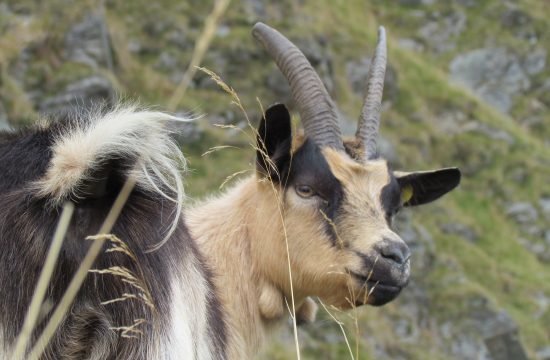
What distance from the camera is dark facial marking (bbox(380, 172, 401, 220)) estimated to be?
5727mm

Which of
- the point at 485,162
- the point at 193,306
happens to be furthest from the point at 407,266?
the point at 485,162

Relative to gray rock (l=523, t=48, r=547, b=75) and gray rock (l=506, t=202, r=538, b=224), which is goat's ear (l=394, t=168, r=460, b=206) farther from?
gray rock (l=523, t=48, r=547, b=75)

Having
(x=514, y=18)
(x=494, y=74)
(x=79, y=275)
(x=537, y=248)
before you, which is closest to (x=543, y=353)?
(x=537, y=248)

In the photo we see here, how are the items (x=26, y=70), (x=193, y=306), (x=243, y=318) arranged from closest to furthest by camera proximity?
(x=193, y=306)
(x=243, y=318)
(x=26, y=70)

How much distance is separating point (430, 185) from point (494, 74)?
22089 millimetres

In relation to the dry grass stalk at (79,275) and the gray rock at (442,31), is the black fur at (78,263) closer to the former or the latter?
the dry grass stalk at (79,275)

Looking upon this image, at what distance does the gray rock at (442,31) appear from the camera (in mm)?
27703

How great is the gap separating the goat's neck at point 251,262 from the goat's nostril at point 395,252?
67cm

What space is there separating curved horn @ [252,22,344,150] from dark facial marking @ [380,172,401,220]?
385 mm

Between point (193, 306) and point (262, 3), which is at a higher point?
point (193, 306)

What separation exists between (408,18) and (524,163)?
21.9 ft

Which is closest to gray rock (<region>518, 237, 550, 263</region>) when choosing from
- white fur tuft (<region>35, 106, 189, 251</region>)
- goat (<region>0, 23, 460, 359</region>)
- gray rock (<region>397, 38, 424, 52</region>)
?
gray rock (<region>397, 38, 424, 52</region>)

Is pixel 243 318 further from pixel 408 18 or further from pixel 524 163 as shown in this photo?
pixel 408 18

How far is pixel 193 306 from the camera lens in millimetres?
3584
